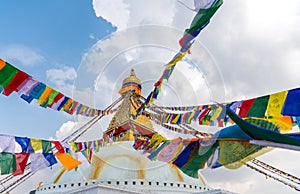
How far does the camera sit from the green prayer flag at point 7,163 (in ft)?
24.3

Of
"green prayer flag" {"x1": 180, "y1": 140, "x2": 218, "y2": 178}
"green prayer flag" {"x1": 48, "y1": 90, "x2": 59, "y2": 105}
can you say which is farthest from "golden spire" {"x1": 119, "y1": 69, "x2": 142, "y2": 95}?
"green prayer flag" {"x1": 180, "y1": 140, "x2": 218, "y2": 178}

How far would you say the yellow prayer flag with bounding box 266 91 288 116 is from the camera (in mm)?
5429

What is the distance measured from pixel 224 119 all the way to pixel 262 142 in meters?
3.89

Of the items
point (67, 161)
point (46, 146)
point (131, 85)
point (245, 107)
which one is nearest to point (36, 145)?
point (46, 146)

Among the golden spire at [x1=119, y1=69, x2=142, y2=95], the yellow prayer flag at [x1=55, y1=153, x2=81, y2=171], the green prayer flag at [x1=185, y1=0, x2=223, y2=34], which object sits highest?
the golden spire at [x1=119, y1=69, x2=142, y2=95]

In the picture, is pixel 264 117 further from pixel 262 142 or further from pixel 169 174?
pixel 169 174

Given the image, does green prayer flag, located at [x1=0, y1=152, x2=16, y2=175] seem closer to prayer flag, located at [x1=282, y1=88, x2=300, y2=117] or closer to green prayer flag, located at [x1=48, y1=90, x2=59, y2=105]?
green prayer flag, located at [x1=48, y1=90, x2=59, y2=105]

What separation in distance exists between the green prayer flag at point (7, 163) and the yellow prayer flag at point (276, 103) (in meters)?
6.24

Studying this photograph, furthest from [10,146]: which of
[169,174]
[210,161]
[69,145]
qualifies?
[169,174]

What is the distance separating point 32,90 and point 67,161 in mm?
2239

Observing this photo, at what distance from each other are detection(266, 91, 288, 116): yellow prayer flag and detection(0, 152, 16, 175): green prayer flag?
6.24 meters

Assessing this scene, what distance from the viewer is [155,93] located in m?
7.92

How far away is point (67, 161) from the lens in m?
7.84

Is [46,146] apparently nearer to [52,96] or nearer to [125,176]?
[52,96]
